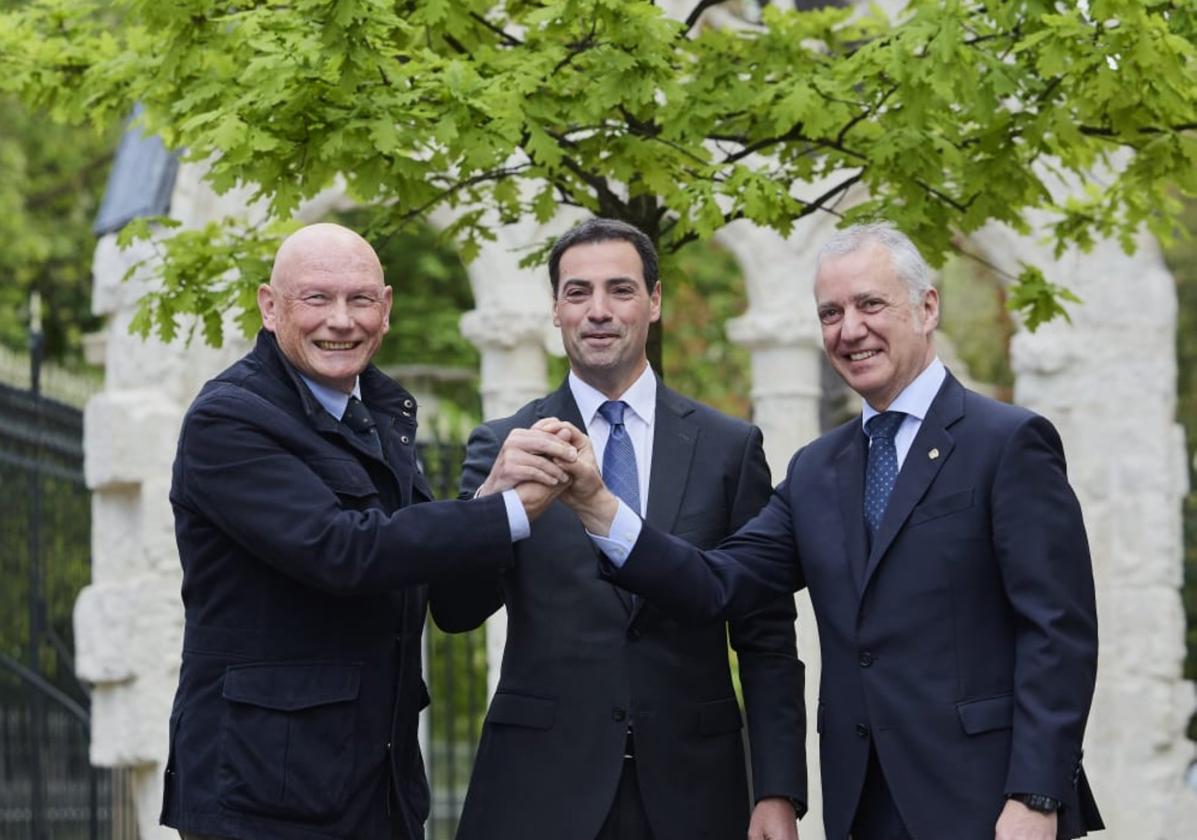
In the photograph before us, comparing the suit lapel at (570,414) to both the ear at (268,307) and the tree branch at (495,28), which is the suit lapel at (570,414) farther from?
the tree branch at (495,28)

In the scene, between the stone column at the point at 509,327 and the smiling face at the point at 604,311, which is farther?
the stone column at the point at 509,327

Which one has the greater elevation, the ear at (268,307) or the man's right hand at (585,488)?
the ear at (268,307)

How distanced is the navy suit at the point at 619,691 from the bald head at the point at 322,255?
0.57 m

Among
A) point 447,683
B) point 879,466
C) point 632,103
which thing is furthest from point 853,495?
point 447,683

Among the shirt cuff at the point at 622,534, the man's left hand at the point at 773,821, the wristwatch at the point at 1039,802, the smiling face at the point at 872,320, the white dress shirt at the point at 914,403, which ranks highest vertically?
the smiling face at the point at 872,320

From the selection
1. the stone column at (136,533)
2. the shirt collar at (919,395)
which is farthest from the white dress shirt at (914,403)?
the stone column at (136,533)

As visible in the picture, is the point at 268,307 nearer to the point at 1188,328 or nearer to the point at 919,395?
the point at 919,395

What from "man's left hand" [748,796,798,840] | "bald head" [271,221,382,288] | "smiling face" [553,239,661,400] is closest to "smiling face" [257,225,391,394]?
"bald head" [271,221,382,288]

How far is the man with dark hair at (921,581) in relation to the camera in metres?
3.71

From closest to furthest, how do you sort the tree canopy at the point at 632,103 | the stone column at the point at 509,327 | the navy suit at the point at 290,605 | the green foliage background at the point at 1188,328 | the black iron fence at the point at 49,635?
the navy suit at the point at 290,605
the tree canopy at the point at 632,103
the stone column at the point at 509,327
the black iron fence at the point at 49,635
the green foliage background at the point at 1188,328

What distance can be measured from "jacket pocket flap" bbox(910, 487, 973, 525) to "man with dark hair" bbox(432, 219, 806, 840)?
1.81 feet

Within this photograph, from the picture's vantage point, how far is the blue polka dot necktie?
4008 mm

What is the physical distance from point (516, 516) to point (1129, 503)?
5.69 m

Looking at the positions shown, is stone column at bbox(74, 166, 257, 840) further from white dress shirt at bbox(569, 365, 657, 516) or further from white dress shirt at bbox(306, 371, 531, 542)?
white dress shirt at bbox(306, 371, 531, 542)
